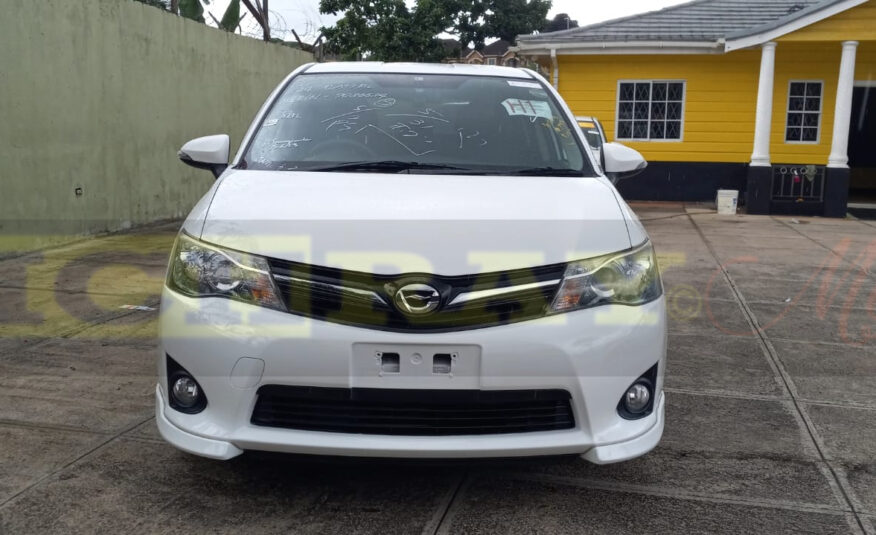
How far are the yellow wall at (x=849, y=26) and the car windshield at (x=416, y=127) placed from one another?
38.6ft

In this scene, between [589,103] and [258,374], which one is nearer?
[258,374]

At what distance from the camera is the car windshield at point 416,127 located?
12.4ft

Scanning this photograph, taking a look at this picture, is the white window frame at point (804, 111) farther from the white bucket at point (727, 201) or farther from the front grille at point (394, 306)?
the front grille at point (394, 306)

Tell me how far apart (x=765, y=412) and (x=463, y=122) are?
2080mm

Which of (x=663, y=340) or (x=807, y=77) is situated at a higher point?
(x=807, y=77)

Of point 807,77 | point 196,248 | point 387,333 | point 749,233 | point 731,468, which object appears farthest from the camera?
point 807,77

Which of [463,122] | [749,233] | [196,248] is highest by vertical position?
[463,122]

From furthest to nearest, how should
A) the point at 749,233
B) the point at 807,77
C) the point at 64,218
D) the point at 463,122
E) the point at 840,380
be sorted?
the point at 807,77 < the point at 749,233 < the point at 64,218 < the point at 840,380 < the point at 463,122

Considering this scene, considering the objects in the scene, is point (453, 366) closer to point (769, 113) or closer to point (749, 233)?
point (749, 233)

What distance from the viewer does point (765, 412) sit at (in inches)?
167

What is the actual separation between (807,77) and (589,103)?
4.03 meters

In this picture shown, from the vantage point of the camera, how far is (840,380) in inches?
190

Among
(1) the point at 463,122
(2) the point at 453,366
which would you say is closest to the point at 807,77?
(1) the point at 463,122

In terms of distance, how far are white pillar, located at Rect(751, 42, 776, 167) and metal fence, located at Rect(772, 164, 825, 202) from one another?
1.58ft
